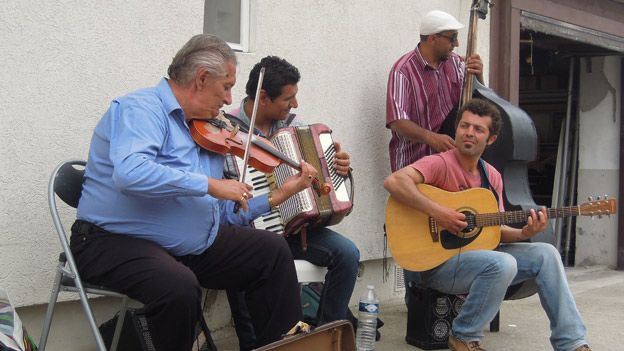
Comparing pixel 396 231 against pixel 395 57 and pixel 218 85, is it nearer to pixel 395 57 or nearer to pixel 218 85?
pixel 218 85

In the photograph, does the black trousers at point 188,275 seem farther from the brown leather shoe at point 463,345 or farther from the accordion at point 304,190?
the brown leather shoe at point 463,345

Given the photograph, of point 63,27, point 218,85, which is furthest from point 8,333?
point 63,27

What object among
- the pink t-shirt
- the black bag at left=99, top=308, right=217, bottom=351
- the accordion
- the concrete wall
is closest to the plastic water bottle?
the accordion

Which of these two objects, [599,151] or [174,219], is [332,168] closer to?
[174,219]

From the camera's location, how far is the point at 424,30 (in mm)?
4844

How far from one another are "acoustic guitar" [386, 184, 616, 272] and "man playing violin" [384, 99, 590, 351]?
0.15 feet

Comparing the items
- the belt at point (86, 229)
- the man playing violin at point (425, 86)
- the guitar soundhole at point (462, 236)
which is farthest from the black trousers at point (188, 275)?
the man playing violin at point (425, 86)

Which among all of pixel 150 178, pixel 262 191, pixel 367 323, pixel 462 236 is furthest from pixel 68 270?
pixel 462 236

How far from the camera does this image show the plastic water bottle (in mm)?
4016

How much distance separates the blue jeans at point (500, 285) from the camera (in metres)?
3.77

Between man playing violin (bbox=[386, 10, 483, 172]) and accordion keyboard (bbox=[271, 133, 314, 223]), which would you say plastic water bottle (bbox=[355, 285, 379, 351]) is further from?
man playing violin (bbox=[386, 10, 483, 172])

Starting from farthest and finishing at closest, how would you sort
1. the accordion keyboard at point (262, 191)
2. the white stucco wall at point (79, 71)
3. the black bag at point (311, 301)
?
the black bag at point (311, 301) < the accordion keyboard at point (262, 191) < the white stucco wall at point (79, 71)

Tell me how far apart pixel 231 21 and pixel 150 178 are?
1.89 meters

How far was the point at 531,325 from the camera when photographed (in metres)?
4.92
